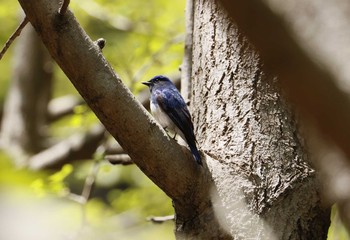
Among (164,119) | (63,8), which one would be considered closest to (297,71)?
(63,8)

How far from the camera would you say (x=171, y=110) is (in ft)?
10.4

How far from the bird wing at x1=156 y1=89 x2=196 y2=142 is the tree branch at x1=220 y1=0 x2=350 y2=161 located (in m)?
1.84

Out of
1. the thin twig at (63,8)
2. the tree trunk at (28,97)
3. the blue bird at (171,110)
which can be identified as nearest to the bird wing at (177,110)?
the blue bird at (171,110)

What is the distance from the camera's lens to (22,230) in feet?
3.92

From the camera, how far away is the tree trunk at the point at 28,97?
577 centimetres

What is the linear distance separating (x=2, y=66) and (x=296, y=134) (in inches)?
249

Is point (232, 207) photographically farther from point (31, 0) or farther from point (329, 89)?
point (329, 89)

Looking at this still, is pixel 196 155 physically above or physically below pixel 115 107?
below

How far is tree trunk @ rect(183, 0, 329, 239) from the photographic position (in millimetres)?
2268

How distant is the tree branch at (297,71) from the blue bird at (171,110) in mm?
1553

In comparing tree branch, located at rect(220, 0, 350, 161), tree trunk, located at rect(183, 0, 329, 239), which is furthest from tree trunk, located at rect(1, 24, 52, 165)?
tree branch, located at rect(220, 0, 350, 161)

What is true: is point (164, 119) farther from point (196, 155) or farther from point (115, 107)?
point (115, 107)

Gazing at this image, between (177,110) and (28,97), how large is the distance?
3183 mm

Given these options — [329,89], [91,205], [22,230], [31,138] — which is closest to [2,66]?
[31,138]
